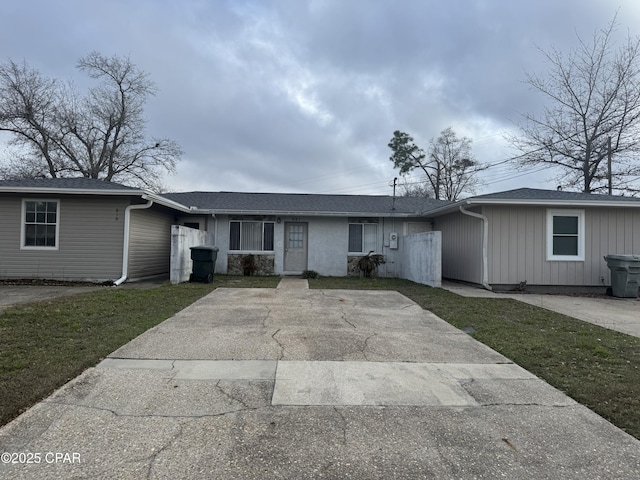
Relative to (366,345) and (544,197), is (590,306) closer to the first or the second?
(544,197)

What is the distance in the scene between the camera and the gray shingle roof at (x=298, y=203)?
51.9 ft

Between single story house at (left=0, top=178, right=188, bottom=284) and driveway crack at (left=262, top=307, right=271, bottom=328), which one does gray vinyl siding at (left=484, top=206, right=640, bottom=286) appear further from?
single story house at (left=0, top=178, right=188, bottom=284)

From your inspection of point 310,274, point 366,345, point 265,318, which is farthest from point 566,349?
point 310,274

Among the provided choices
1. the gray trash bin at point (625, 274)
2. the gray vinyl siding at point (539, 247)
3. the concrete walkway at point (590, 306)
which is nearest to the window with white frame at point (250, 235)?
the concrete walkway at point (590, 306)

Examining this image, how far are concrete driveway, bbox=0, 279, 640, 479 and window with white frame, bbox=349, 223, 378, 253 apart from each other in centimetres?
1063

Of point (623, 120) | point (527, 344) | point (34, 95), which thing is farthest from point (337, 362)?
point (34, 95)

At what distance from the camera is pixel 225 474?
2299 millimetres

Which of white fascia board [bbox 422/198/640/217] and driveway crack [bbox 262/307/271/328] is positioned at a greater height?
white fascia board [bbox 422/198/640/217]

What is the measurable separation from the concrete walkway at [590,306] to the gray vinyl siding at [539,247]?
76cm

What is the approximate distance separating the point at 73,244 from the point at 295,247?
7.55m

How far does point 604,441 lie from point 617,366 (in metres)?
2.11

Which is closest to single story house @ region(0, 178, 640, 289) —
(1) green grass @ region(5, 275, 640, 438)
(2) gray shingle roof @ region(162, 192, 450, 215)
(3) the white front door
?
(1) green grass @ region(5, 275, 640, 438)

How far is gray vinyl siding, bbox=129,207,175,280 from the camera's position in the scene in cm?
1212

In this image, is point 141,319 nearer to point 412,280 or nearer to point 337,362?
point 337,362
